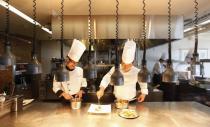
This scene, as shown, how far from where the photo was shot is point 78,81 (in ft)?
13.2

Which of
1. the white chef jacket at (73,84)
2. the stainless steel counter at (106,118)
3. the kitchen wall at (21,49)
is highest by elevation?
the kitchen wall at (21,49)

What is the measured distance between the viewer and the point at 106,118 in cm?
222

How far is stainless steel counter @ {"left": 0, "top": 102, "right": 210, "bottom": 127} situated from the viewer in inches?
79.5

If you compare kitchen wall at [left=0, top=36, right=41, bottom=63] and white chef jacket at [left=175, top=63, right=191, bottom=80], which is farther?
kitchen wall at [left=0, top=36, right=41, bottom=63]

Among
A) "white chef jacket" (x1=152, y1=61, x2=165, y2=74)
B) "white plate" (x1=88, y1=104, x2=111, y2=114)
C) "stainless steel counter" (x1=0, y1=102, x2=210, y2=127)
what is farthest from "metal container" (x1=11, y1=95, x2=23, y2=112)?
"white chef jacket" (x1=152, y1=61, x2=165, y2=74)

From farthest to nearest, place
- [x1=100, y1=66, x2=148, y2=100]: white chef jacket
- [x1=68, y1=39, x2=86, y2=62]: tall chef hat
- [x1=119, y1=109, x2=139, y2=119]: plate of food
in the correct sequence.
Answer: [x1=100, y1=66, x2=148, y2=100]: white chef jacket → [x1=68, y1=39, x2=86, y2=62]: tall chef hat → [x1=119, y1=109, x2=139, y2=119]: plate of food

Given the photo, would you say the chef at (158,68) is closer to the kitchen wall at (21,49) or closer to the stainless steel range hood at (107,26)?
the stainless steel range hood at (107,26)

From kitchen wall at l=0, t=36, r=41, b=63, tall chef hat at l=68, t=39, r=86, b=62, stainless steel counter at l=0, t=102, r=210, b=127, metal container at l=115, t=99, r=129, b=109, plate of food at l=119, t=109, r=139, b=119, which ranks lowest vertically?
stainless steel counter at l=0, t=102, r=210, b=127

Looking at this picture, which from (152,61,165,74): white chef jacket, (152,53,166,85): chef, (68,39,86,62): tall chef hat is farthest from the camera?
(152,61,165,74): white chef jacket

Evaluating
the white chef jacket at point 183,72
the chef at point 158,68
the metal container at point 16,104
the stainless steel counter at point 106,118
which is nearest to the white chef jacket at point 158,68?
the chef at point 158,68

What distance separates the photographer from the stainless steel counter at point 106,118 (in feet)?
6.63

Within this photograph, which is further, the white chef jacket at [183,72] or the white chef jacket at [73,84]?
the white chef jacket at [183,72]

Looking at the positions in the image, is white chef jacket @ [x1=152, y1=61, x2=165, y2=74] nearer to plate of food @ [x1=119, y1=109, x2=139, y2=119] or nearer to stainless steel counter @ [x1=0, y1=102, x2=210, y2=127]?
stainless steel counter @ [x1=0, y1=102, x2=210, y2=127]

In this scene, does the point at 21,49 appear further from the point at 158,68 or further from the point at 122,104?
the point at 122,104
